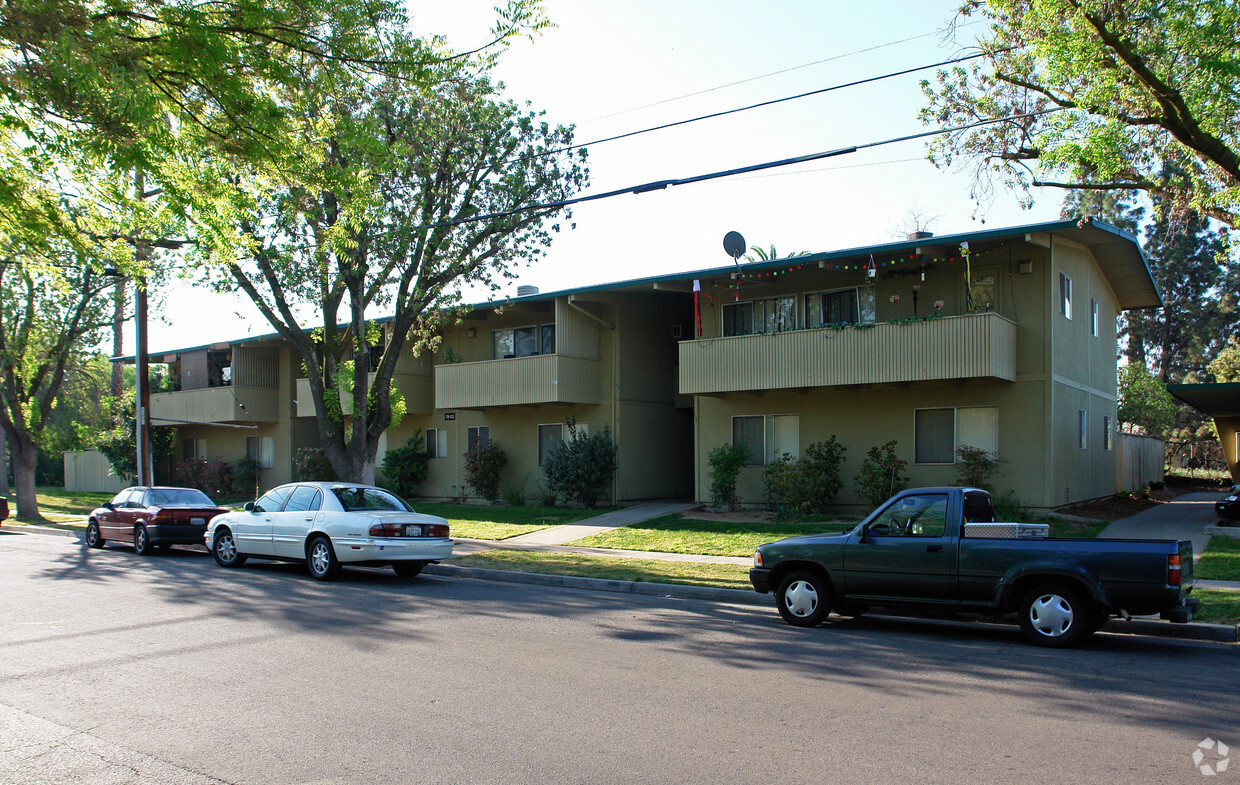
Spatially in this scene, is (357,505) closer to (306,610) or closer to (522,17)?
(306,610)

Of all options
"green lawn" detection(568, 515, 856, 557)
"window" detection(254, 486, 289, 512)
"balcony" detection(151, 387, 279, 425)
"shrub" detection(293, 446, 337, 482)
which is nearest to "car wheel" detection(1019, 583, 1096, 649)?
"green lawn" detection(568, 515, 856, 557)

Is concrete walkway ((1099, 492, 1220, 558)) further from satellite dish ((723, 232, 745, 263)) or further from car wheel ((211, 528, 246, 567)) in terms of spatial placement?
car wheel ((211, 528, 246, 567))

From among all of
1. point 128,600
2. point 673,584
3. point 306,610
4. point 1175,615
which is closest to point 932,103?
point 673,584

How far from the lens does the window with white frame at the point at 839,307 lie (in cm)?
2166

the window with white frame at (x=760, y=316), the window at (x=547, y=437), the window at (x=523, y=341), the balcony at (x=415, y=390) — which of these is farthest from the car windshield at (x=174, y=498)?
the window with white frame at (x=760, y=316)


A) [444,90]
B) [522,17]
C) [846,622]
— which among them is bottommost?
[846,622]

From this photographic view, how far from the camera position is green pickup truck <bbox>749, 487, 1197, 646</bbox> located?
336 inches

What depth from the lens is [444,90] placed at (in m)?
18.7

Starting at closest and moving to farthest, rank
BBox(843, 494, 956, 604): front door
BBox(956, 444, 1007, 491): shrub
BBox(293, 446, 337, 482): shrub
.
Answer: BBox(843, 494, 956, 604): front door < BBox(956, 444, 1007, 491): shrub < BBox(293, 446, 337, 482): shrub

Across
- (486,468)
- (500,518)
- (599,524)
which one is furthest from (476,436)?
(599,524)

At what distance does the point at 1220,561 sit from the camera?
13.7 m

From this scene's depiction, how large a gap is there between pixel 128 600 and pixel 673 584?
714cm

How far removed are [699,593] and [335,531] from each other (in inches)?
222

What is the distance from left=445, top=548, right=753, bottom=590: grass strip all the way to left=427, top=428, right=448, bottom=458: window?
13116mm
